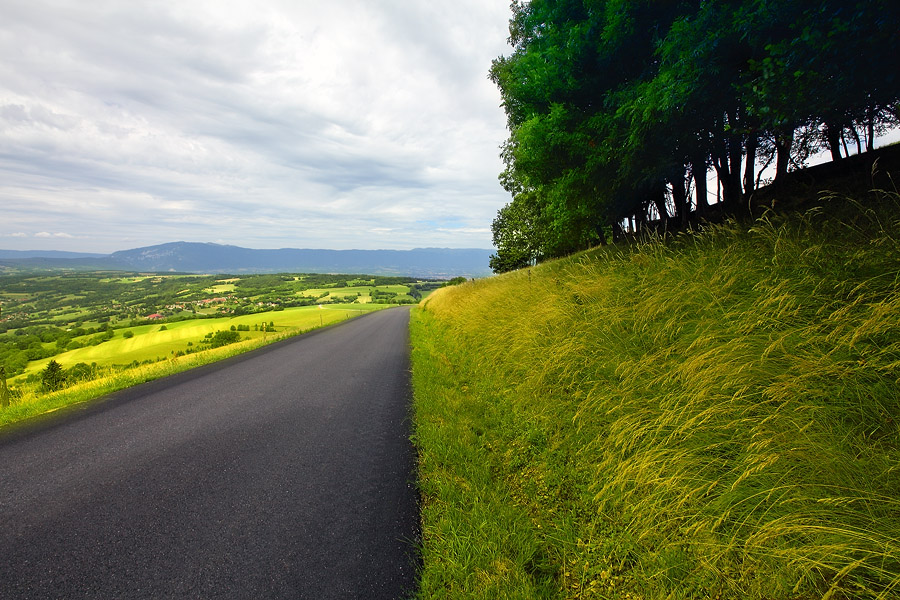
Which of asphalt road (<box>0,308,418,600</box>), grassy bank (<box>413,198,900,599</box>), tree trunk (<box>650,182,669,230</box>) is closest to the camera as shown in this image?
grassy bank (<box>413,198,900,599</box>)

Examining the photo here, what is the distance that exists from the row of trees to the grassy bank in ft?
7.93

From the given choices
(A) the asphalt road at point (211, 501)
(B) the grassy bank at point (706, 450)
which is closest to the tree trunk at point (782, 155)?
(B) the grassy bank at point (706, 450)

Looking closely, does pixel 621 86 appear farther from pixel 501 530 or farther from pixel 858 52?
pixel 501 530

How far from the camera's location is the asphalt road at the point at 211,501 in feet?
7.16

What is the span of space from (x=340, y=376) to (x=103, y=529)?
5.06 m

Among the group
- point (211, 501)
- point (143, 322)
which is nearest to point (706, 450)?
point (211, 501)

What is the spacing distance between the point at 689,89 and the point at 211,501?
9.03 metres

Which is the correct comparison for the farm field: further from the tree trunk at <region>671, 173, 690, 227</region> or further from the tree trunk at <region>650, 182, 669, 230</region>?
the tree trunk at <region>650, 182, 669, 230</region>

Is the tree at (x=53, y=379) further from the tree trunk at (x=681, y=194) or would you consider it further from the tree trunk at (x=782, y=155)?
the tree trunk at (x=782, y=155)

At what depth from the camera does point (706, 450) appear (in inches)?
92.7

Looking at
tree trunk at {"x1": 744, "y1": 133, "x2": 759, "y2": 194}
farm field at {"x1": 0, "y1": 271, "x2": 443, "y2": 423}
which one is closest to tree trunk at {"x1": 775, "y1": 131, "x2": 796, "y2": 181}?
tree trunk at {"x1": 744, "y1": 133, "x2": 759, "y2": 194}

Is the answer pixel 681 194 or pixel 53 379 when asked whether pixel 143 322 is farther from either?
pixel 681 194

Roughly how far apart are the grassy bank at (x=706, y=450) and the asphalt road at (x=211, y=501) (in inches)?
20.3

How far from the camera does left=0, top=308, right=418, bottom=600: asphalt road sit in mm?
2184
